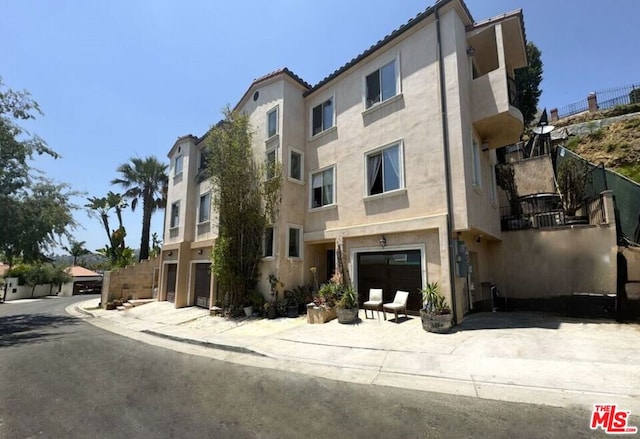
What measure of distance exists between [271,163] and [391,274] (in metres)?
7.30

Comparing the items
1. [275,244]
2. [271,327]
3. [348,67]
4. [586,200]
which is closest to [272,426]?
[271,327]

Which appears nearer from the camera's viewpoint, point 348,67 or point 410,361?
point 410,361

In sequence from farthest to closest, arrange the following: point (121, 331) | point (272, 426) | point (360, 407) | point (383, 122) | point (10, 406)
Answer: point (121, 331) < point (383, 122) < point (10, 406) < point (360, 407) < point (272, 426)

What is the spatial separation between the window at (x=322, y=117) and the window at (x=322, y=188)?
215 cm

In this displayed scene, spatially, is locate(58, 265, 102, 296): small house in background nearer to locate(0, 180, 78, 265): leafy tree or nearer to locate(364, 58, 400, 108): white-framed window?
locate(0, 180, 78, 265): leafy tree

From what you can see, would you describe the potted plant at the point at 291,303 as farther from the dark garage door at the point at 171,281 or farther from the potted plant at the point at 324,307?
the dark garage door at the point at 171,281

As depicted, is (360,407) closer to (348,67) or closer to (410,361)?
(410,361)

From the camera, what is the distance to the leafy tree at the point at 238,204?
43.7 feet

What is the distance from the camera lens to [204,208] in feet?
59.7

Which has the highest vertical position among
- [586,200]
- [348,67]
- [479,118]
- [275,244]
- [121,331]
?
[348,67]

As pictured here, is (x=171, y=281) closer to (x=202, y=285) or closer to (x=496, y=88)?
(x=202, y=285)

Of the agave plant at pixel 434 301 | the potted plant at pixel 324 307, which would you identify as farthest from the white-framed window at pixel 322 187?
the agave plant at pixel 434 301

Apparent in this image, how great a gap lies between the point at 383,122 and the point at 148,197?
25.8 m

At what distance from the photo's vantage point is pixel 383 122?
1138 cm
